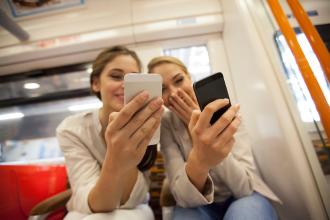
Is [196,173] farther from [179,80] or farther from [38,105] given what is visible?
[38,105]

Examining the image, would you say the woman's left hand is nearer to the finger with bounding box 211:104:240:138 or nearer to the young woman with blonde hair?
the young woman with blonde hair

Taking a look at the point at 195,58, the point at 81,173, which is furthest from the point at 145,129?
Result: the point at 195,58

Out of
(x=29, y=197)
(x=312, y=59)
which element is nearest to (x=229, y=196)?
(x=312, y=59)

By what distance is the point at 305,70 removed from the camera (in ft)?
1.99

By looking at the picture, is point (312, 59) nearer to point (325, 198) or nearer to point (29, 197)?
point (325, 198)

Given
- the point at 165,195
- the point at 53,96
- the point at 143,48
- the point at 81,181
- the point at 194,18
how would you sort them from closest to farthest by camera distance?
1. the point at 81,181
2. the point at 165,195
3. the point at 194,18
4. the point at 143,48
5. the point at 53,96

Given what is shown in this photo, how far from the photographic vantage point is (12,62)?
1860 mm

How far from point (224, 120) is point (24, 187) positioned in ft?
3.96

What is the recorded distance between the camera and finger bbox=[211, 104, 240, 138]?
51 centimetres

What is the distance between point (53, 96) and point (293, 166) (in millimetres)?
2103

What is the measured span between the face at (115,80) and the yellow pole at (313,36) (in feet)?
2.32

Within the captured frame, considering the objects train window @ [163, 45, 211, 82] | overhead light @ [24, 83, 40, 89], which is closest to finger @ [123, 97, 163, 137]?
train window @ [163, 45, 211, 82]

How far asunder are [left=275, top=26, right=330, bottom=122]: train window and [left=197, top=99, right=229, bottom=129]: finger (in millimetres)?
336

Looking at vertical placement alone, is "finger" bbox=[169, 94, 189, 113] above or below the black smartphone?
above
